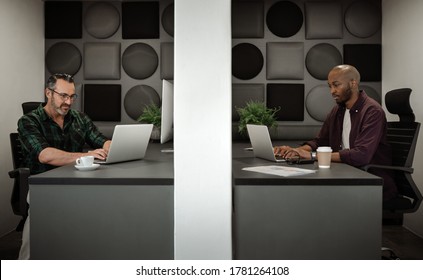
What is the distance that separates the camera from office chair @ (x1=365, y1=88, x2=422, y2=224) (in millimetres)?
2354

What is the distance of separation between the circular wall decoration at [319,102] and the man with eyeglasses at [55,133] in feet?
6.67

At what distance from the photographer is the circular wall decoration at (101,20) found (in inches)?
154

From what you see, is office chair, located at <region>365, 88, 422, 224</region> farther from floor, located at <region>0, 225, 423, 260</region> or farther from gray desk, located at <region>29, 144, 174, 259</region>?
gray desk, located at <region>29, 144, 174, 259</region>

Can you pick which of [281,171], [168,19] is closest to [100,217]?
[281,171]

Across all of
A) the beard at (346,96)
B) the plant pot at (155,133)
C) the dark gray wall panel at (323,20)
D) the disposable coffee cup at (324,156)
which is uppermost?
the dark gray wall panel at (323,20)

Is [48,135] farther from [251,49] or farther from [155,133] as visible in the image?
[251,49]

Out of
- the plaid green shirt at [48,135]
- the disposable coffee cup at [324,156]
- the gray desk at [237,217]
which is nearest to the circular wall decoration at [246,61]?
the plaid green shirt at [48,135]

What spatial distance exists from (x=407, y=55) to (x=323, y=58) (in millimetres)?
741

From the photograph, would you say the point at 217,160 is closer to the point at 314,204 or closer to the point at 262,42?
the point at 314,204

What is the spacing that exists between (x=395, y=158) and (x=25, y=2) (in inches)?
123

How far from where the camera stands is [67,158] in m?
2.15

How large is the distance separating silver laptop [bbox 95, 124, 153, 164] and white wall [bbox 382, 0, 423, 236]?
2.17 meters

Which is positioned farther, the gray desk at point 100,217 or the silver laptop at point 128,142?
the silver laptop at point 128,142

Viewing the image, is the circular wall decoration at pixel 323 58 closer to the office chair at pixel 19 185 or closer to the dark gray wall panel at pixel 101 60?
the dark gray wall panel at pixel 101 60
